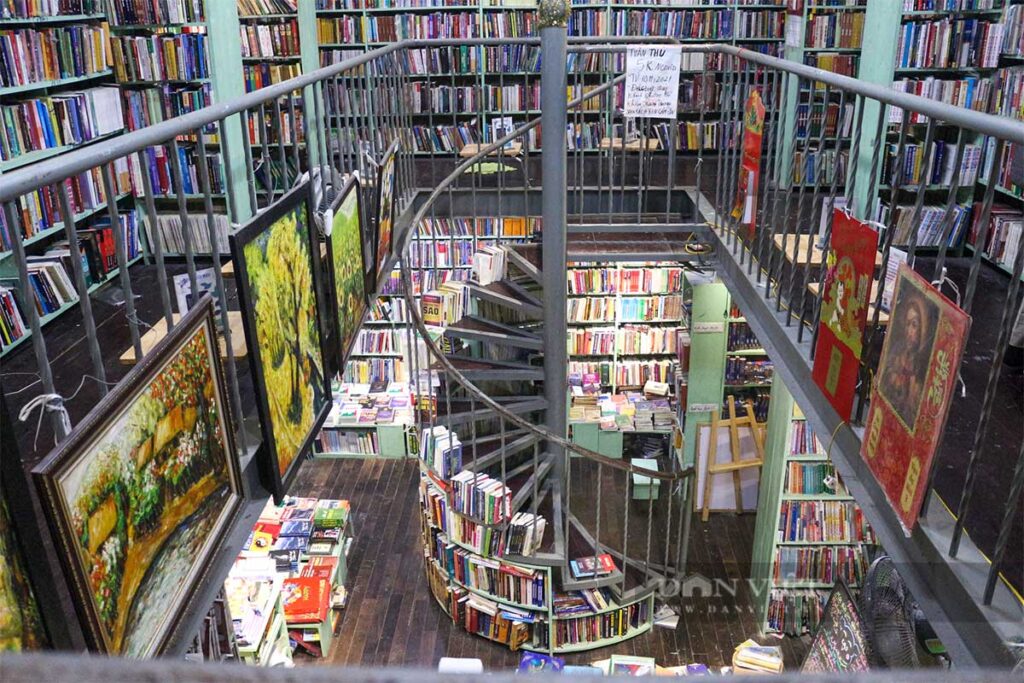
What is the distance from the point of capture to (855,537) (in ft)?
18.5

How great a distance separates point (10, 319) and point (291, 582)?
2.60 meters

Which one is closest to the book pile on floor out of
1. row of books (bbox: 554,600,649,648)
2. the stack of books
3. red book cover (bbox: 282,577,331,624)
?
red book cover (bbox: 282,577,331,624)

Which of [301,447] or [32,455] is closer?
[301,447]

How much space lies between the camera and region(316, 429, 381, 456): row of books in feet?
25.7

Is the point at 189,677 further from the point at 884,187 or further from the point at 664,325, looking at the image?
the point at 664,325

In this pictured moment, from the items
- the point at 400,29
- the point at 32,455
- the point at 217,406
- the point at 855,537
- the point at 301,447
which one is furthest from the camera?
the point at 400,29

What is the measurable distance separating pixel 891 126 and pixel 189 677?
7.07 metres

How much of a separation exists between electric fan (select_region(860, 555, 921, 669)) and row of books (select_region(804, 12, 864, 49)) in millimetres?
4997

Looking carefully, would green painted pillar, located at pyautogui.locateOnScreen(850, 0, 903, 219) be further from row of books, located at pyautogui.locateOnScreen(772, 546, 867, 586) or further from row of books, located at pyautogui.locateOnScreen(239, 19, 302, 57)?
row of books, located at pyautogui.locateOnScreen(239, 19, 302, 57)

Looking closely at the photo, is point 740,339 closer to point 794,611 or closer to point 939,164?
point 939,164

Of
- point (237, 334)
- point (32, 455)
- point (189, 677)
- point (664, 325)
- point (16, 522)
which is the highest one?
point (189, 677)

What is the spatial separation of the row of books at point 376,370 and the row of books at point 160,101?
287cm

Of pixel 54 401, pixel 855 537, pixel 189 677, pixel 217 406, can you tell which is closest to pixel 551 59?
pixel 217 406

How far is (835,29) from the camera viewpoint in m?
6.90
